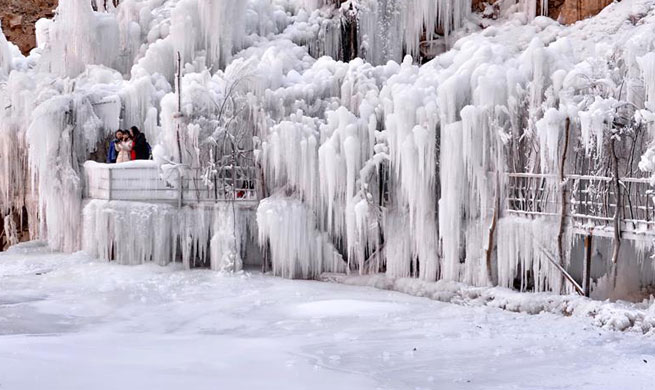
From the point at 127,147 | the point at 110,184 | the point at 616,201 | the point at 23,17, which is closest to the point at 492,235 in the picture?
the point at 616,201

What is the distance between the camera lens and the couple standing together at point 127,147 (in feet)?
70.3

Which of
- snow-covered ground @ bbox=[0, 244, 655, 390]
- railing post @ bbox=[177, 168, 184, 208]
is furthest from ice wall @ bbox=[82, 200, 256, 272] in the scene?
snow-covered ground @ bbox=[0, 244, 655, 390]

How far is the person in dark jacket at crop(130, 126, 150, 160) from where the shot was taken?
21703 millimetres

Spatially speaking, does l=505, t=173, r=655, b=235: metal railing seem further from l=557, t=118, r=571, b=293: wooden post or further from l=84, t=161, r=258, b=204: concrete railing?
l=84, t=161, r=258, b=204: concrete railing

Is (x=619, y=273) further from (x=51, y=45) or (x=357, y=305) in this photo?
(x=51, y=45)

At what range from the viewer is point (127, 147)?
21453mm

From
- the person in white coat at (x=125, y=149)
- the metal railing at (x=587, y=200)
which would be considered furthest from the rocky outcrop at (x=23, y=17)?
the metal railing at (x=587, y=200)

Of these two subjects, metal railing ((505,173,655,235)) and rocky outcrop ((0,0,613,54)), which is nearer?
metal railing ((505,173,655,235))

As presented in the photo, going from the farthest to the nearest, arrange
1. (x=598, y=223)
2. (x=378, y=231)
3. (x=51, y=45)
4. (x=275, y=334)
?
(x=51, y=45) → (x=378, y=231) → (x=598, y=223) → (x=275, y=334)

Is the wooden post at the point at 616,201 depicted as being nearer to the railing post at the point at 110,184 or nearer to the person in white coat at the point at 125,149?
the railing post at the point at 110,184

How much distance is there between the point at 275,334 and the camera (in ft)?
47.4

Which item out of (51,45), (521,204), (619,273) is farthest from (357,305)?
(51,45)

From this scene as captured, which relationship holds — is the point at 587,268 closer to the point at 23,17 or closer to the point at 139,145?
the point at 139,145

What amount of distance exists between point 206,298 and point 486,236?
547 cm
